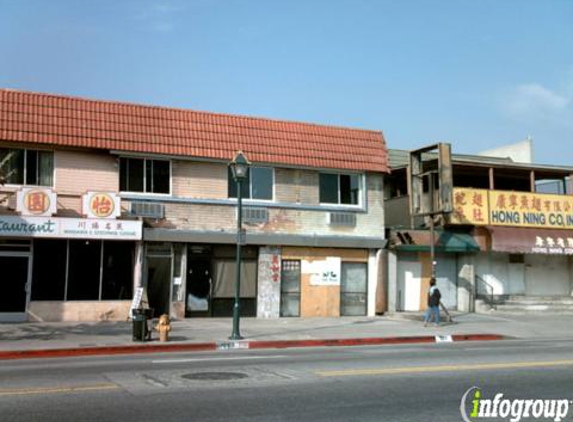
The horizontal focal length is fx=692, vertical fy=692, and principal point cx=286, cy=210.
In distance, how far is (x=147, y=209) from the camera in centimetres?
2420

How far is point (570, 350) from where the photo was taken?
16.4 meters

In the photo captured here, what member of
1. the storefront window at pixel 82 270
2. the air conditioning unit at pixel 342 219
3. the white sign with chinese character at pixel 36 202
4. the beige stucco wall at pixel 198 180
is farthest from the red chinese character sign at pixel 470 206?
the white sign with chinese character at pixel 36 202

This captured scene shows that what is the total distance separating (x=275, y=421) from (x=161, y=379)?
11.9 feet

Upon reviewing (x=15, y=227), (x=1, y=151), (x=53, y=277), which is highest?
(x=1, y=151)

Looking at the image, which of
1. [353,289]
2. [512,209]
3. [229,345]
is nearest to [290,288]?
[353,289]

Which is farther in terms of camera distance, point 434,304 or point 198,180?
point 198,180

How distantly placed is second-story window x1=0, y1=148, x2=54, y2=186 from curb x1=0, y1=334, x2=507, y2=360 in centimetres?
859

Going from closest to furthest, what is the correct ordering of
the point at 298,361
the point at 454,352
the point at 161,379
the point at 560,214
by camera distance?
the point at 161,379 → the point at 298,361 → the point at 454,352 → the point at 560,214

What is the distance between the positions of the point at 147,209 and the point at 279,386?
14.8m

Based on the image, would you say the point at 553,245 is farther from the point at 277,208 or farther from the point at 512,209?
the point at 277,208

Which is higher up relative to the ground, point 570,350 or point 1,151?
point 1,151

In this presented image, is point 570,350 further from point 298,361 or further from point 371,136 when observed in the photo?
point 371,136

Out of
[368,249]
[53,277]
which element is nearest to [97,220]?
[53,277]

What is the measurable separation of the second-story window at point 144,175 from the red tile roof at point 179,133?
663 mm
